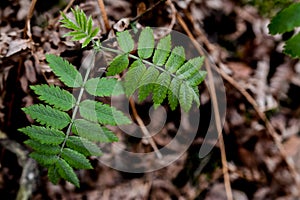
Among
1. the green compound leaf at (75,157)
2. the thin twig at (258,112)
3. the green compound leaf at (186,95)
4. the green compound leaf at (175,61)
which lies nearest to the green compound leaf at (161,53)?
the green compound leaf at (175,61)

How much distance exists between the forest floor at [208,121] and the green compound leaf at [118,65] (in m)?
0.57

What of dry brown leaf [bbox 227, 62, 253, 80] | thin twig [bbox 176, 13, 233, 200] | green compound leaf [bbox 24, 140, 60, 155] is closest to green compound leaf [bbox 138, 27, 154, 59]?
green compound leaf [bbox 24, 140, 60, 155]

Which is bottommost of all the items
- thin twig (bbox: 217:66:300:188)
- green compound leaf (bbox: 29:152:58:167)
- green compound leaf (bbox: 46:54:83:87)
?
thin twig (bbox: 217:66:300:188)

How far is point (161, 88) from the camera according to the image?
150 cm

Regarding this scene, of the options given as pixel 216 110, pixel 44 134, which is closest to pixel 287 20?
pixel 216 110

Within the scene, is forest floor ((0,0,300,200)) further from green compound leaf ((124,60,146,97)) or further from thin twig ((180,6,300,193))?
green compound leaf ((124,60,146,97))

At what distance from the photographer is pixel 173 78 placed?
1.52 meters

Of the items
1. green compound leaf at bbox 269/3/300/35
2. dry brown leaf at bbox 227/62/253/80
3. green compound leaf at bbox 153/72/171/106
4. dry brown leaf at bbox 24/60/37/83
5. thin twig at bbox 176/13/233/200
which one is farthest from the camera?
dry brown leaf at bbox 227/62/253/80

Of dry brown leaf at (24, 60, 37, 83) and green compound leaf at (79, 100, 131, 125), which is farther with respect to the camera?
dry brown leaf at (24, 60, 37, 83)

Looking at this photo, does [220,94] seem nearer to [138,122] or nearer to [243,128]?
[243,128]

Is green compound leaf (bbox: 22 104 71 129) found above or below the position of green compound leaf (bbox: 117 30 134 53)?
below

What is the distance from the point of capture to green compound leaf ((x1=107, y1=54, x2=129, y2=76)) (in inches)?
60.2

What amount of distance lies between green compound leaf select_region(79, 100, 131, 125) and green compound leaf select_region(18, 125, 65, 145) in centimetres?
14

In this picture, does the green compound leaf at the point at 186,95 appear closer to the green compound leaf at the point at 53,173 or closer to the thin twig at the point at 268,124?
the green compound leaf at the point at 53,173
